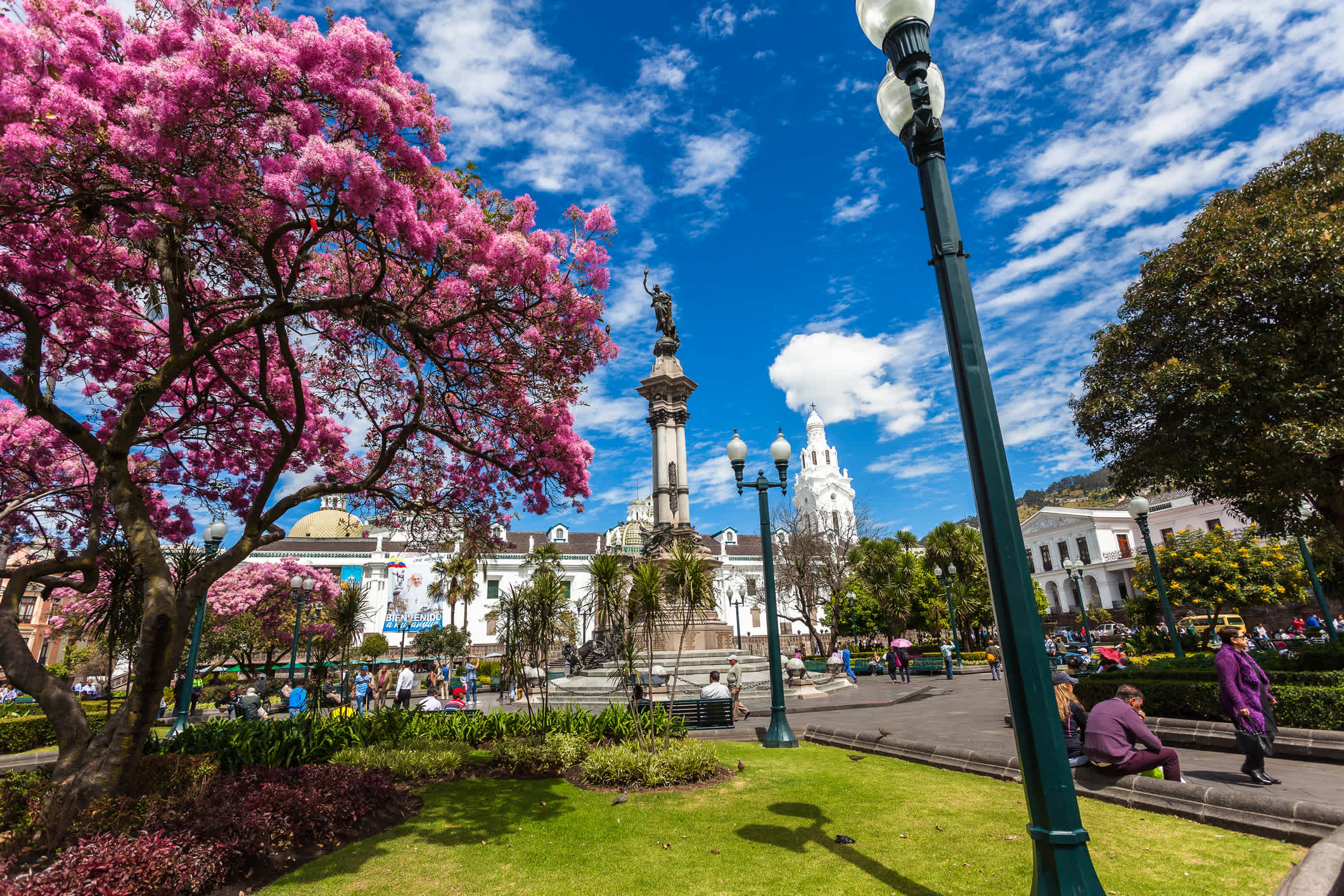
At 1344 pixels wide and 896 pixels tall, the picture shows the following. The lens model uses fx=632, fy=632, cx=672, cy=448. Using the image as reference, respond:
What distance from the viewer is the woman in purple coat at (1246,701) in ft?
23.1

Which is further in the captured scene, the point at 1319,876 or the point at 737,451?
the point at 737,451

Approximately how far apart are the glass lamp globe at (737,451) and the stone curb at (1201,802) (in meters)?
5.97

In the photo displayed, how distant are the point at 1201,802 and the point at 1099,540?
226ft

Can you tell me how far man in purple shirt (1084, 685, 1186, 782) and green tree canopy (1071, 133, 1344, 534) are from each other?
20.6 ft

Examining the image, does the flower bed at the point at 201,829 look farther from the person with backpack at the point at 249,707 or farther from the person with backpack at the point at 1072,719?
the person with backpack at the point at 249,707

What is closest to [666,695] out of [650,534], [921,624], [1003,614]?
[650,534]

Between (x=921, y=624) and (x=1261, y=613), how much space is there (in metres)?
19.9

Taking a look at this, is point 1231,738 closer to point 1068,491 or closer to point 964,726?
point 964,726

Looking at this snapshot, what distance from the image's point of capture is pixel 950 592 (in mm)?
38844

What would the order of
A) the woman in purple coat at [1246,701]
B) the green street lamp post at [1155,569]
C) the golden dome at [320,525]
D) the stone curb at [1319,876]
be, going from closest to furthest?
1. the stone curb at [1319,876]
2. the woman in purple coat at [1246,701]
3. the green street lamp post at [1155,569]
4. the golden dome at [320,525]

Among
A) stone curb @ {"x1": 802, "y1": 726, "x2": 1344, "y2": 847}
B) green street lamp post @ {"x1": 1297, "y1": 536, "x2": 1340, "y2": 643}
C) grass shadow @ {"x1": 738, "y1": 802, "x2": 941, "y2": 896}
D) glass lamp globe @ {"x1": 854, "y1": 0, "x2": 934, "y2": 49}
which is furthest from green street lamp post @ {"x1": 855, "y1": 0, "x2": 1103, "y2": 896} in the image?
green street lamp post @ {"x1": 1297, "y1": 536, "x2": 1340, "y2": 643}

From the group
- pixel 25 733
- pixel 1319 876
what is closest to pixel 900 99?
pixel 1319 876

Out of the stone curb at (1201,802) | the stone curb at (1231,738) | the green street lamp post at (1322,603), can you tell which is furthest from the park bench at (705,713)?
the green street lamp post at (1322,603)

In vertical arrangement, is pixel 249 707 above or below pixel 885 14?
below
